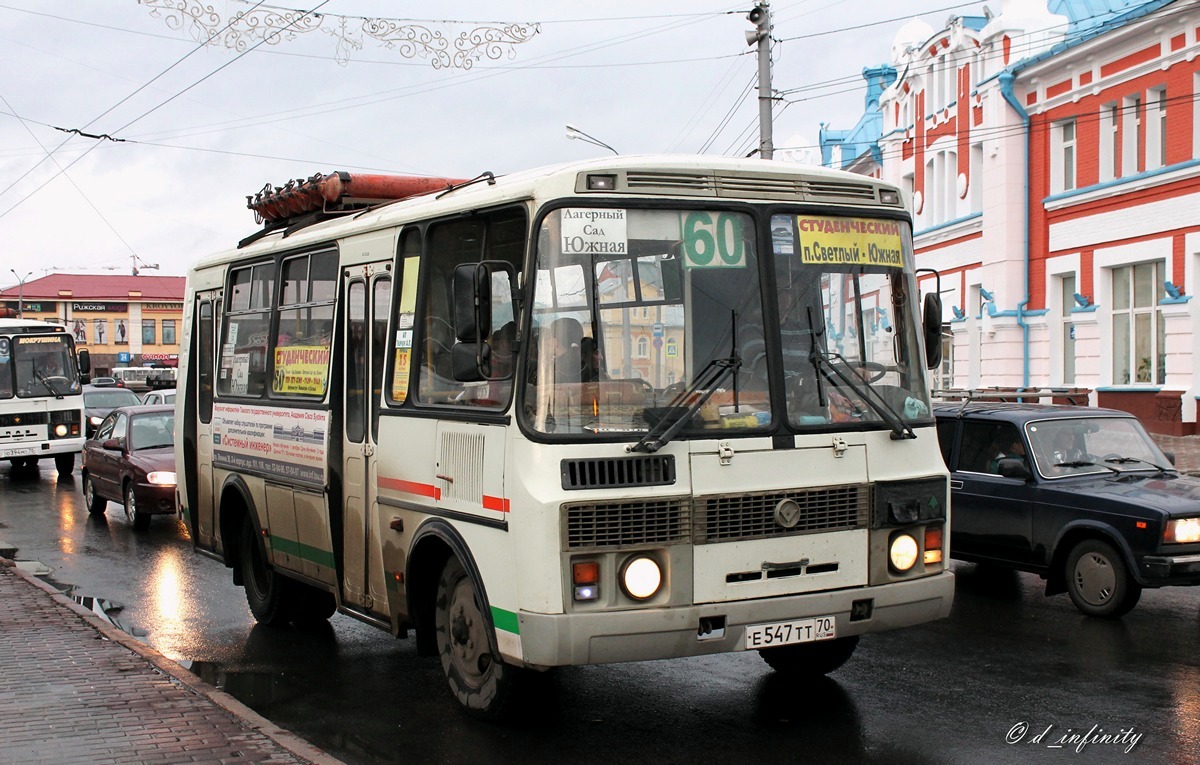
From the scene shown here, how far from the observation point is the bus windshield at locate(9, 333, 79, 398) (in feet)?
83.7

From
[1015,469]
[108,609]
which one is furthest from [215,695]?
[1015,469]

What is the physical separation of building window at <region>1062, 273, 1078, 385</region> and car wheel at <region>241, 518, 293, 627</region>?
23.5 metres

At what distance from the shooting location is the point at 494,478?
6402 millimetres

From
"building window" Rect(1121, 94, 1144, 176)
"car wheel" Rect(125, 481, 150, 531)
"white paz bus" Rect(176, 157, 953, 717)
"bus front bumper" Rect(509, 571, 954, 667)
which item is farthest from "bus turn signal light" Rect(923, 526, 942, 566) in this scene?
"building window" Rect(1121, 94, 1144, 176)

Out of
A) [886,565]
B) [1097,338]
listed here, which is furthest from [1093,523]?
[1097,338]

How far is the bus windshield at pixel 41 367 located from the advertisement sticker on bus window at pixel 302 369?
18.2m

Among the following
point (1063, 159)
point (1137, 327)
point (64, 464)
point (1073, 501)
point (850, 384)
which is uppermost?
point (1063, 159)

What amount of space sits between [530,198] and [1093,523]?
5.69 meters

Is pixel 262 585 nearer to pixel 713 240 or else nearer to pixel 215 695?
pixel 215 695

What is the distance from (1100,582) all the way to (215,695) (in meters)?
6.53

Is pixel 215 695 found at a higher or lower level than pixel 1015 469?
lower

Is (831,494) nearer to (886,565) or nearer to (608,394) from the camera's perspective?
(886,565)

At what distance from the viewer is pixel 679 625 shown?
20.1 ft

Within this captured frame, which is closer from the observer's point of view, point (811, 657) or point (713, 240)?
point (713, 240)
